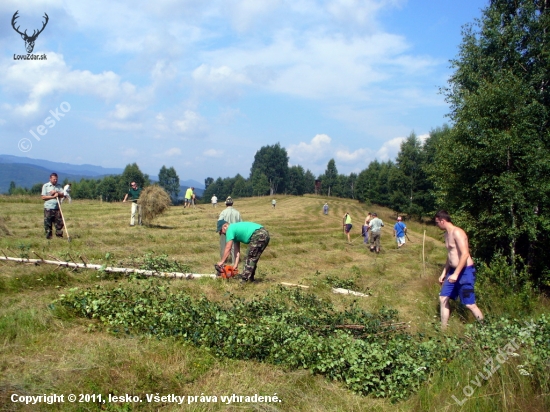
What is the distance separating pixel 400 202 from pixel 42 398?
2041 inches

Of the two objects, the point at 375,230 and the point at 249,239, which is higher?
the point at 249,239

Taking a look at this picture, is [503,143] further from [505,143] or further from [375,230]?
[375,230]

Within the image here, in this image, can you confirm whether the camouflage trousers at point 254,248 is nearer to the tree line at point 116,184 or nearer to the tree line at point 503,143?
the tree line at point 503,143

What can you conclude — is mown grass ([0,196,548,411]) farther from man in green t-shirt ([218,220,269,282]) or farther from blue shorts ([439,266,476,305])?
blue shorts ([439,266,476,305])

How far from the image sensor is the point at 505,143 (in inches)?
467

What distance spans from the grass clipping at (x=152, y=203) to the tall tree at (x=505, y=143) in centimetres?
1041

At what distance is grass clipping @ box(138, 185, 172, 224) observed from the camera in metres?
17.6

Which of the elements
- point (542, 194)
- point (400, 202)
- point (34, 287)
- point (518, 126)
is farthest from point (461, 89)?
point (400, 202)

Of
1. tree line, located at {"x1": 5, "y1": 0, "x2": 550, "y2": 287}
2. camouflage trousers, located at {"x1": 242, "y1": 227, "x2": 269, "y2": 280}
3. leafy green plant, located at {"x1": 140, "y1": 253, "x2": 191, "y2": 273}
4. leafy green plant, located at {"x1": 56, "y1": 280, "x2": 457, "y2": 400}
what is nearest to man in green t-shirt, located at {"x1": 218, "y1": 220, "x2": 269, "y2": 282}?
camouflage trousers, located at {"x1": 242, "y1": 227, "x2": 269, "y2": 280}

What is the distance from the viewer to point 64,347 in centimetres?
512

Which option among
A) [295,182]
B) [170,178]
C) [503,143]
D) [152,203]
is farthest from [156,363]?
[295,182]

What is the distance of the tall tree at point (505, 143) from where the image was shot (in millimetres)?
11531

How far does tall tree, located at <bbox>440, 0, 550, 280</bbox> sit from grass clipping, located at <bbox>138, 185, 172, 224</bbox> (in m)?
10.4

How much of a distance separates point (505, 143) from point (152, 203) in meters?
12.5
